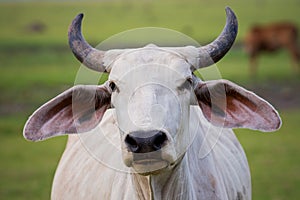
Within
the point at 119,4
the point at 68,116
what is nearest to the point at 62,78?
the point at 119,4

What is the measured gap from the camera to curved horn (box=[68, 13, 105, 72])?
20.0ft

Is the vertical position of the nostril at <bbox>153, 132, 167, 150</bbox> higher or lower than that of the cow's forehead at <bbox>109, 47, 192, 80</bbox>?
lower

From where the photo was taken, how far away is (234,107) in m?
6.17

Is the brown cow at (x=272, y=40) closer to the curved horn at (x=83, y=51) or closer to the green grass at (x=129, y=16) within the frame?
the green grass at (x=129, y=16)

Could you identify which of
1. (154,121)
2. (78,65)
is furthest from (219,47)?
(78,65)

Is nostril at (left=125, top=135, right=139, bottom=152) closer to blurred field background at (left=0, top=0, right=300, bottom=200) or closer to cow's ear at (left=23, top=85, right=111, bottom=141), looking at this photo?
cow's ear at (left=23, top=85, right=111, bottom=141)

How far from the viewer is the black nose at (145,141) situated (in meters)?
5.06

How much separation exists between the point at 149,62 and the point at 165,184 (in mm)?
897

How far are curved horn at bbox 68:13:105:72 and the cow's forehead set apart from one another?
0.33 m

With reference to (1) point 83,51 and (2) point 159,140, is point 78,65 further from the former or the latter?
(2) point 159,140

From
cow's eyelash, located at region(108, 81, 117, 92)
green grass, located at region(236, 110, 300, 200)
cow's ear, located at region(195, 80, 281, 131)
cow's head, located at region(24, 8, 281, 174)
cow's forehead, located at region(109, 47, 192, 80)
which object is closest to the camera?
cow's head, located at region(24, 8, 281, 174)

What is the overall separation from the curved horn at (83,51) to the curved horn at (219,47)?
75 cm

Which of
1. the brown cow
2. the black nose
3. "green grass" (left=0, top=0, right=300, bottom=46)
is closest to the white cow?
the black nose

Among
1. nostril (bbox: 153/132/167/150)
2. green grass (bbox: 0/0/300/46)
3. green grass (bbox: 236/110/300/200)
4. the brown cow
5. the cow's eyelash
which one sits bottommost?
green grass (bbox: 0/0/300/46)
